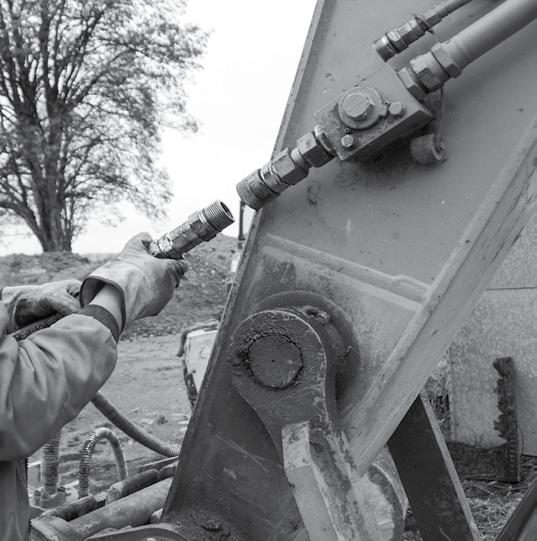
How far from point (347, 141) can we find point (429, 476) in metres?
1.16

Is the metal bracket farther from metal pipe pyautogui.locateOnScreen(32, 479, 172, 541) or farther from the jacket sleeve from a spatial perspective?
metal pipe pyautogui.locateOnScreen(32, 479, 172, 541)

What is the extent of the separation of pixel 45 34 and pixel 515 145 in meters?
19.6

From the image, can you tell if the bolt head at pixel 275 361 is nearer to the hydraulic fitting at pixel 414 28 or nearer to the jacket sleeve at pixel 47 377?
the jacket sleeve at pixel 47 377

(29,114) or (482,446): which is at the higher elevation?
(29,114)

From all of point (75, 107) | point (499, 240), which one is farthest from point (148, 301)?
point (75, 107)

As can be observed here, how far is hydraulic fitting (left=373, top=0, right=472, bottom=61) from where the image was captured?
1.38 meters

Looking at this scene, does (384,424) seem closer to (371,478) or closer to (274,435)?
(274,435)

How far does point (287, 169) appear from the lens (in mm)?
1493

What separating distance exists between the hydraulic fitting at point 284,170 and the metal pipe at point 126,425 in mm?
A: 1772

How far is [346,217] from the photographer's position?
59.4 inches

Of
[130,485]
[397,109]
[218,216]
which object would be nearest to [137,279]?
[218,216]

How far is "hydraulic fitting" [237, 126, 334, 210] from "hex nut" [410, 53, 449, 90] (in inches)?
9.0

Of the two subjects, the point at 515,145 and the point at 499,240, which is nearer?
the point at 515,145

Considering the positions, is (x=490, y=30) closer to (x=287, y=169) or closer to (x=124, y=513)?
(x=287, y=169)
